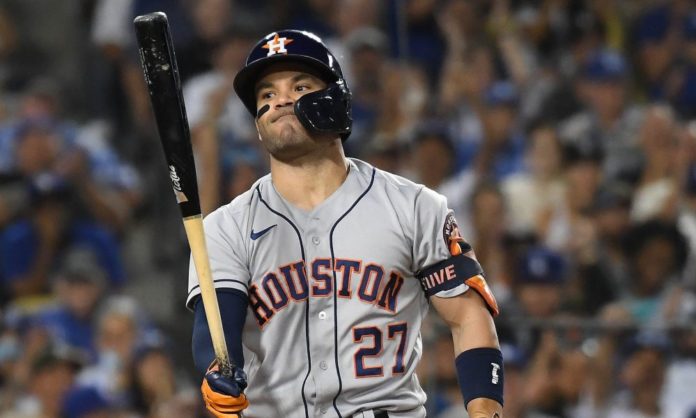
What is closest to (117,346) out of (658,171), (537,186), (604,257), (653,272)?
(537,186)

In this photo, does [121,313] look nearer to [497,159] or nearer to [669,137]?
[497,159]

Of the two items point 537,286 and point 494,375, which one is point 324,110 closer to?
point 494,375

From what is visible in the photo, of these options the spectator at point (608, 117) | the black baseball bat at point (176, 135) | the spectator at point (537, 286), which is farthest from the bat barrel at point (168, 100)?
the spectator at point (608, 117)

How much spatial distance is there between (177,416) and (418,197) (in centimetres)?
240

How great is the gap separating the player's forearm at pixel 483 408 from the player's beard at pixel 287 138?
663 mm

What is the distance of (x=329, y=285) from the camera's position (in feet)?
8.27

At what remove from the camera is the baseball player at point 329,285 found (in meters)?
2.50

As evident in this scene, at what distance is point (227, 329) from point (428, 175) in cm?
276

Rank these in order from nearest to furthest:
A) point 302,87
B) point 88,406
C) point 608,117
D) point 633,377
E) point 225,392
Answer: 1. point 225,392
2. point 302,87
3. point 633,377
4. point 88,406
5. point 608,117

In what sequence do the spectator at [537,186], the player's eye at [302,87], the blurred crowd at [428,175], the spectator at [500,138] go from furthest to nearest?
the spectator at [500,138] < the spectator at [537,186] < the blurred crowd at [428,175] < the player's eye at [302,87]

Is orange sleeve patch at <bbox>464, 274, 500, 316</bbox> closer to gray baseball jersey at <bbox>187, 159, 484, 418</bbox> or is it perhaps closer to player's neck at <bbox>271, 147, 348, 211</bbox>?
gray baseball jersey at <bbox>187, 159, 484, 418</bbox>

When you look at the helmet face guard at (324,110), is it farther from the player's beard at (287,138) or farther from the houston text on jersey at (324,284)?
the houston text on jersey at (324,284)

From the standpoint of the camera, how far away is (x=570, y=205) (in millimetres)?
5043

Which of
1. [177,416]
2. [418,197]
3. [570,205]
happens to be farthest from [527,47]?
[418,197]
